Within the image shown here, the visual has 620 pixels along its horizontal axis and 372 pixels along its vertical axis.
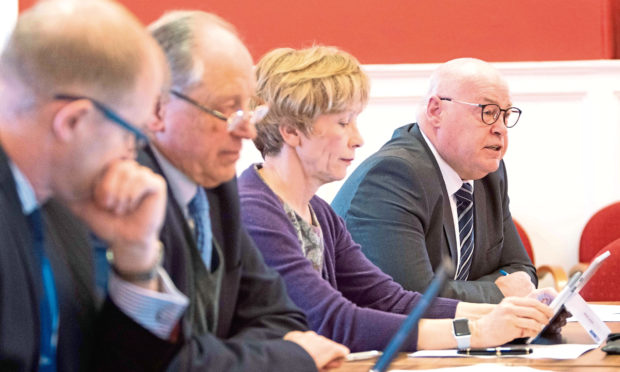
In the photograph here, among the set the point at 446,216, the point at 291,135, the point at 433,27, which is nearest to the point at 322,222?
the point at 291,135

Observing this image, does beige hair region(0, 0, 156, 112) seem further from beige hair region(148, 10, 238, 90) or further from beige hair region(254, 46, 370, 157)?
beige hair region(254, 46, 370, 157)

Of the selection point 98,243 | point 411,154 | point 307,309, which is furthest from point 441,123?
point 98,243

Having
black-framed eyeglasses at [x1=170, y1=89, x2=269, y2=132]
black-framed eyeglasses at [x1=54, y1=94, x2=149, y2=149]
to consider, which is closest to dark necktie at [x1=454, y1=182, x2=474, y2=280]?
black-framed eyeglasses at [x1=170, y1=89, x2=269, y2=132]

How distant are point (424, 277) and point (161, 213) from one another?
5.58 ft

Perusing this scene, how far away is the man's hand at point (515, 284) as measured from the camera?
10.6ft

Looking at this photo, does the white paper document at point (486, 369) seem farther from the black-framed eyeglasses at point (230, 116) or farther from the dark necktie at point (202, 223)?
the black-framed eyeglasses at point (230, 116)

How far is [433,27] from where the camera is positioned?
4.96 metres

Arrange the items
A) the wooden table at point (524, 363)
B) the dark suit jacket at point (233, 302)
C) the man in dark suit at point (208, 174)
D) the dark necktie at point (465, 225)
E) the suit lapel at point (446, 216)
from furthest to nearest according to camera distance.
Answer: the dark necktie at point (465, 225) < the suit lapel at point (446, 216) < the wooden table at point (524, 363) < the man in dark suit at point (208, 174) < the dark suit jacket at point (233, 302)

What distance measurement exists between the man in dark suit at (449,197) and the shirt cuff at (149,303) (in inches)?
64.5

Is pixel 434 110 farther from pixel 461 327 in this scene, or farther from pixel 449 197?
pixel 461 327

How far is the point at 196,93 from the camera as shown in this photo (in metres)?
1.84

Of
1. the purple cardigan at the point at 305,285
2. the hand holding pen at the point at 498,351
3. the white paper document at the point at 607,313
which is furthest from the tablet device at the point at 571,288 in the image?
the purple cardigan at the point at 305,285

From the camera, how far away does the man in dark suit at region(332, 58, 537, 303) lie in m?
3.10

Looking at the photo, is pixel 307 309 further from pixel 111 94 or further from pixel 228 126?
pixel 111 94
